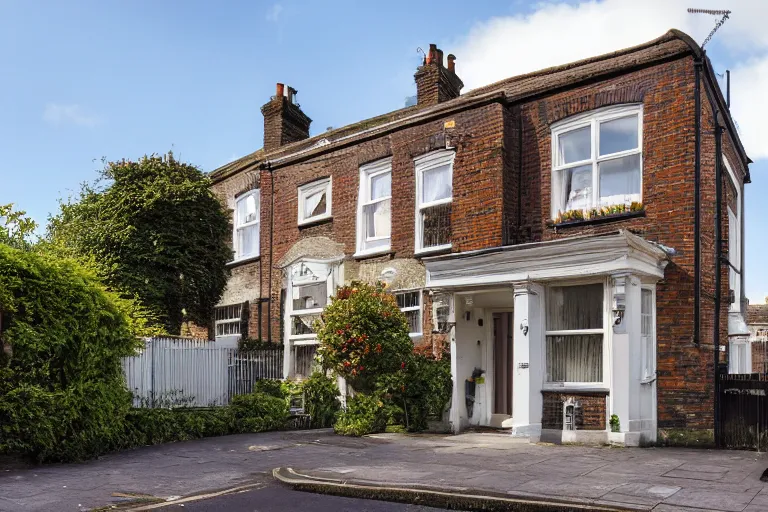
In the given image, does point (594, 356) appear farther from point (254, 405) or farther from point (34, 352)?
point (34, 352)

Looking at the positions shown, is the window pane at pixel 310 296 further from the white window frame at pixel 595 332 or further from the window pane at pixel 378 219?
the white window frame at pixel 595 332

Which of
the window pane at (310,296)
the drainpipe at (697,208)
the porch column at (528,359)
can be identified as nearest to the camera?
the drainpipe at (697,208)

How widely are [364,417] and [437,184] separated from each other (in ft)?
16.1

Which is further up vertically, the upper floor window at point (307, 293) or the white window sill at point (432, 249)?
the white window sill at point (432, 249)

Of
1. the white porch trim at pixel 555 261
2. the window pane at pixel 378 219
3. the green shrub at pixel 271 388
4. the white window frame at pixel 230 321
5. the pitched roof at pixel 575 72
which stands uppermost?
the pitched roof at pixel 575 72

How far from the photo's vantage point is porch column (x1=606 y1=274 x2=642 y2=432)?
1080cm

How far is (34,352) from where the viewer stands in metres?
9.95

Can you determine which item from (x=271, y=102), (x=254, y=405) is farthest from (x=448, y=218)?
(x=271, y=102)

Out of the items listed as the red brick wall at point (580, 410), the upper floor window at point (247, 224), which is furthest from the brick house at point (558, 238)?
the upper floor window at point (247, 224)

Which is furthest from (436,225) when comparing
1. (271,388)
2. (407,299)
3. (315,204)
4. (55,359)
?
(55,359)

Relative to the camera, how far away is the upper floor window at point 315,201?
57.8 feet

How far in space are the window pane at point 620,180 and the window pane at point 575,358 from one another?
2.49 m

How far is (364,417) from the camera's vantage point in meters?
13.2

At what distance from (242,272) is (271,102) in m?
5.53
